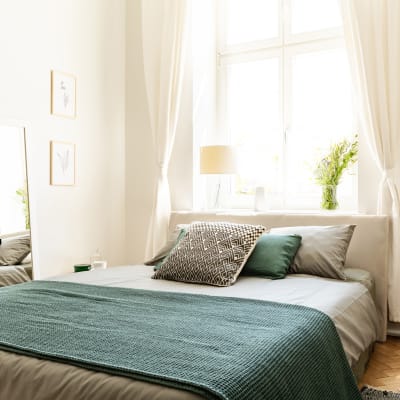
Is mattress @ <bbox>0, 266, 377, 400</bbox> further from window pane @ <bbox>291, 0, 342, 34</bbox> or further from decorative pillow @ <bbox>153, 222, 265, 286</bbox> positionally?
window pane @ <bbox>291, 0, 342, 34</bbox>

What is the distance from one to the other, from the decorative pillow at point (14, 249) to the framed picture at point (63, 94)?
1.00 metres

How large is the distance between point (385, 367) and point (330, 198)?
128cm

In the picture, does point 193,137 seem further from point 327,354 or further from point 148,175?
point 327,354

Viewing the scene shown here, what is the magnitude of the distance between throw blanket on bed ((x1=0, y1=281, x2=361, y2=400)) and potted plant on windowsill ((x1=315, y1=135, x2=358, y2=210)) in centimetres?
168

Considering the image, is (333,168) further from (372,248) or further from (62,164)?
(62,164)

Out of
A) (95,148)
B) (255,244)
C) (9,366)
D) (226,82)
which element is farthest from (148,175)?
(9,366)

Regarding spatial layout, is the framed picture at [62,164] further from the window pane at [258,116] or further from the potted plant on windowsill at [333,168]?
the potted plant on windowsill at [333,168]

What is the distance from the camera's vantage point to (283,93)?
3.93m

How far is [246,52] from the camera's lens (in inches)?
162

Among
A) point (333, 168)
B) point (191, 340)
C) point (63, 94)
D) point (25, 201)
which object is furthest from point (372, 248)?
point (63, 94)

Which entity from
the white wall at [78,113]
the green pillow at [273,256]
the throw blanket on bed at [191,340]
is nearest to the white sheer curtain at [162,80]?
the white wall at [78,113]

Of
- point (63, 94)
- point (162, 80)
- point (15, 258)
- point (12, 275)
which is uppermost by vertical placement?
point (162, 80)

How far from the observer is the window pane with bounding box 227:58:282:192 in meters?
3.97

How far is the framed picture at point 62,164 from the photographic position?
Answer: 359cm
